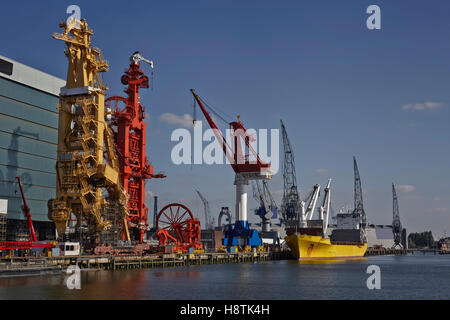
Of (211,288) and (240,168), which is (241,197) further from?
(211,288)

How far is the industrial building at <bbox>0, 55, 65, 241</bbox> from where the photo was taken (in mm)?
86500

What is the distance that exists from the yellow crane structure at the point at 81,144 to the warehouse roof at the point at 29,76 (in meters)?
12.8

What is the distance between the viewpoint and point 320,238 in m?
121

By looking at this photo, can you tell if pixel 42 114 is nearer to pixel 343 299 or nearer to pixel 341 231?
pixel 343 299

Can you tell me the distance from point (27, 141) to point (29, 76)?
11155 mm

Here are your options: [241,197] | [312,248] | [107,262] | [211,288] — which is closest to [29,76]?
[107,262]

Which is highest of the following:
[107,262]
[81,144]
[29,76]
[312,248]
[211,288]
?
[29,76]

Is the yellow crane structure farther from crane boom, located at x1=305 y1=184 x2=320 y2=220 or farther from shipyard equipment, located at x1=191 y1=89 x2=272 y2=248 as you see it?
crane boom, located at x1=305 y1=184 x2=320 y2=220

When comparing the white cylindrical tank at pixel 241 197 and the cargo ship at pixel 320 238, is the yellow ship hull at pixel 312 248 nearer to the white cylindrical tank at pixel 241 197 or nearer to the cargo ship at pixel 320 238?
the cargo ship at pixel 320 238

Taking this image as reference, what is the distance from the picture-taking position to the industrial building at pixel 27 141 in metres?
86.5

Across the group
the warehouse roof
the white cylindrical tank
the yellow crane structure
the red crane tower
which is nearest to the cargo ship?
the white cylindrical tank

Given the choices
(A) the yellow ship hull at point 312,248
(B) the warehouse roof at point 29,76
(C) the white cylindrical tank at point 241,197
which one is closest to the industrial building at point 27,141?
(B) the warehouse roof at point 29,76

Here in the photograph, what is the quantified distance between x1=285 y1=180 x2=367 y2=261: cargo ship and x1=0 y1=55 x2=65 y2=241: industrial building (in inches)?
2019
